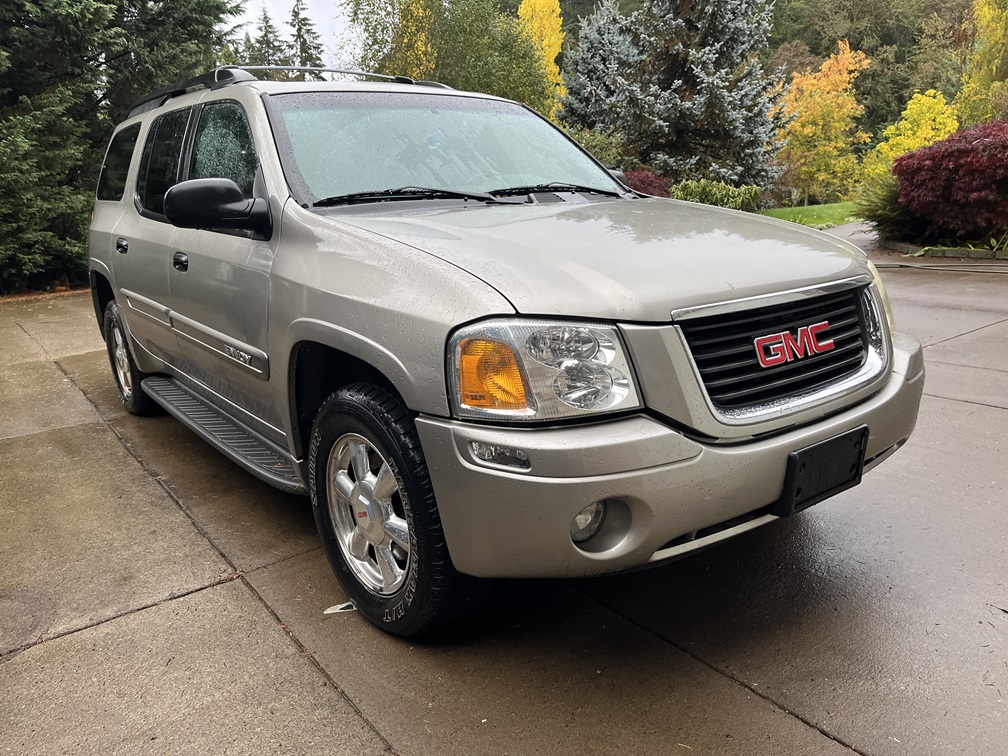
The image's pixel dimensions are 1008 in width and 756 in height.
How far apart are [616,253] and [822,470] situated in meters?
0.87

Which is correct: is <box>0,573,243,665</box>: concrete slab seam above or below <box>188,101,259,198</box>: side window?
below

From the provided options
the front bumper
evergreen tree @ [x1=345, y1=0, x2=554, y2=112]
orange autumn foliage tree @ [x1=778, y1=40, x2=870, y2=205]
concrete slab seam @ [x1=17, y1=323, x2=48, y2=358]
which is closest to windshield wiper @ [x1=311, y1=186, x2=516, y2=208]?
the front bumper

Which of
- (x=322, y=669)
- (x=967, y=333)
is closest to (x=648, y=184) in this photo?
(x=967, y=333)

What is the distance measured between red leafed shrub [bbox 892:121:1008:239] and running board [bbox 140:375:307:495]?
9.30m

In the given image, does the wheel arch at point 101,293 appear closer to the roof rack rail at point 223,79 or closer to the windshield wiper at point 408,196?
the roof rack rail at point 223,79

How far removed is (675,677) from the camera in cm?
235

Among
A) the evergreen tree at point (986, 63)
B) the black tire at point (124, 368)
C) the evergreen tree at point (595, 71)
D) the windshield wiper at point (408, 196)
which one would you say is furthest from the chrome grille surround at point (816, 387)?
the evergreen tree at point (986, 63)

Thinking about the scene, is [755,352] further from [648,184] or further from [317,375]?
[648,184]

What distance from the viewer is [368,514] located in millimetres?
2545

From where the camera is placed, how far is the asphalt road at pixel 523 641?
2.14m

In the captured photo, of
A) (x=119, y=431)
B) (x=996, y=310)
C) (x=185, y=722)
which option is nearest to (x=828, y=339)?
(x=185, y=722)

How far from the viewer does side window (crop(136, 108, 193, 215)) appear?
3.92 m

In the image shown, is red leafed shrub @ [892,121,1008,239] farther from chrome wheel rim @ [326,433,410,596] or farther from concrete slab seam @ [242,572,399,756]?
concrete slab seam @ [242,572,399,756]

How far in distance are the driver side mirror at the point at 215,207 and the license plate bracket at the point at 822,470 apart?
6.42 ft
